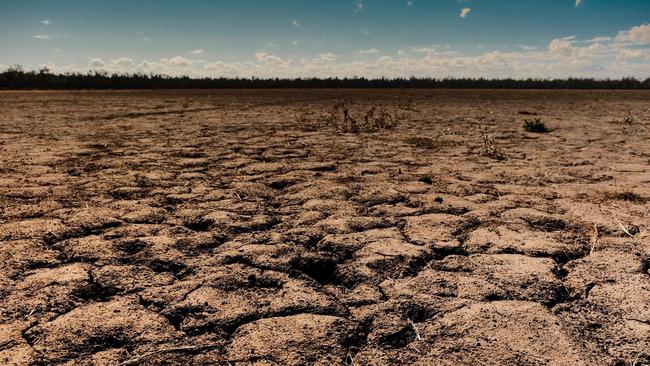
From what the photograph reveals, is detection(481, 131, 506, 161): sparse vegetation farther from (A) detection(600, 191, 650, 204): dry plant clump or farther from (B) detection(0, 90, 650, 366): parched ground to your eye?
(A) detection(600, 191, 650, 204): dry plant clump

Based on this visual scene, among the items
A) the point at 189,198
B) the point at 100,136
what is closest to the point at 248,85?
the point at 100,136

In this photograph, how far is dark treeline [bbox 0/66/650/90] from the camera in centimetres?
2784

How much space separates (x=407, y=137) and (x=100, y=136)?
346cm

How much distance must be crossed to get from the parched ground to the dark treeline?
2770 centimetres

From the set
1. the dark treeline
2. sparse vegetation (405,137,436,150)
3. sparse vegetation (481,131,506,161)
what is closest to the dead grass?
sparse vegetation (481,131,506,161)

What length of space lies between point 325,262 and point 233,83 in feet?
121

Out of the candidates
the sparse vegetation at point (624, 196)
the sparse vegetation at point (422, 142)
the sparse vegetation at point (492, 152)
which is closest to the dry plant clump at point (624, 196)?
the sparse vegetation at point (624, 196)

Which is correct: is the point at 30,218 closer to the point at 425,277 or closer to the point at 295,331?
the point at 295,331

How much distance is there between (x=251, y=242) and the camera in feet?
6.76

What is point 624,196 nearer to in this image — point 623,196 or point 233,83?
point 623,196

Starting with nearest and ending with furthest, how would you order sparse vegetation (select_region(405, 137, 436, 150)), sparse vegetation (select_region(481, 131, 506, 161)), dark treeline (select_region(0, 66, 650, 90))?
1. sparse vegetation (select_region(481, 131, 506, 161))
2. sparse vegetation (select_region(405, 137, 436, 150))
3. dark treeline (select_region(0, 66, 650, 90))

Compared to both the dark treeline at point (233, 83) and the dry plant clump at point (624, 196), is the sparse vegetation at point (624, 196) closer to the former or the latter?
the dry plant clump at point (624, 196)

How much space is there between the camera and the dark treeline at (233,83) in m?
27.8

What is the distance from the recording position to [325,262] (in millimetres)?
1865
